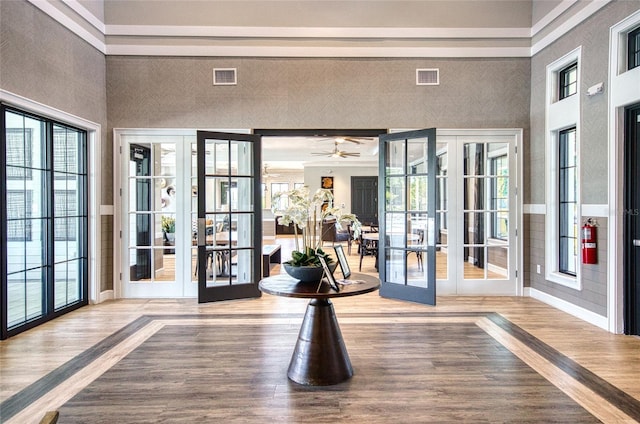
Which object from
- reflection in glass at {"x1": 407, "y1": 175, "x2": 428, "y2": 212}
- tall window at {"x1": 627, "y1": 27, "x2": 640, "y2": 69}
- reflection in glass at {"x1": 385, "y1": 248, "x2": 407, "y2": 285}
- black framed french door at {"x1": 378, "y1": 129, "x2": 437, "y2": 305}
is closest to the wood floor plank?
black framed french door at {"x1": 378, "y1": 129, "x2": 437, "y2": 305}

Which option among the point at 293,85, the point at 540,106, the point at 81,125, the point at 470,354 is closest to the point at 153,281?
the point at 81,125

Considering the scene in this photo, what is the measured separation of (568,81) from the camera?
489cm

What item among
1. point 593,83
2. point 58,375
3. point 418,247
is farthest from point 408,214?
point 58,375

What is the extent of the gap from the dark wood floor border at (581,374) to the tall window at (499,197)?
1.72 metres

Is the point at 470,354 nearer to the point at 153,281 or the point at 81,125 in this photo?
the point at 153,281

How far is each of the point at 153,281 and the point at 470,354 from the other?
163 inches

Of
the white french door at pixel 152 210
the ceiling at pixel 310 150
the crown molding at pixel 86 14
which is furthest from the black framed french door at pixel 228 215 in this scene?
the ceiling at pixel 310 150

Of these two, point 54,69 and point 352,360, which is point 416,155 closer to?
point 352,360

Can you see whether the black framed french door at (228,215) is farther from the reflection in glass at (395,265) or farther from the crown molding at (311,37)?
the reflection in glass at (395,265)

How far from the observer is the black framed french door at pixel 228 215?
5070mm

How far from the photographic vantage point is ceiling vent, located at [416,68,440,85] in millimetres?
5445

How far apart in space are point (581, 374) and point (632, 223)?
176cm

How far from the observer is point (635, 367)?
308 cm

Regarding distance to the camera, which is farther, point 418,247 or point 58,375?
point 418,247
